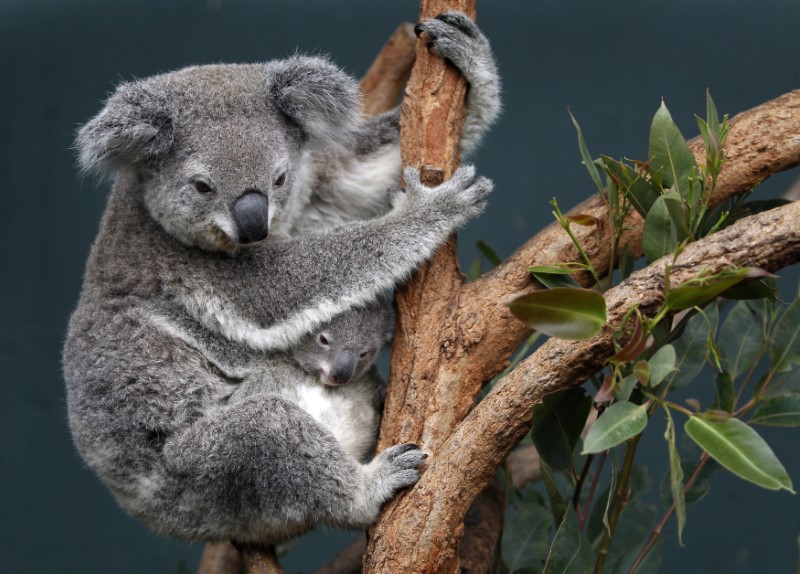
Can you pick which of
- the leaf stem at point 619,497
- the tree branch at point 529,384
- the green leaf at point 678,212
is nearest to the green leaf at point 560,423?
the tree branch at point 529,384

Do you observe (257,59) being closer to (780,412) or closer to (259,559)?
(259,559)

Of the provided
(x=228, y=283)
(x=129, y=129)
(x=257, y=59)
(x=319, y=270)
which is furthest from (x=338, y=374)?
(x=257, y=59)

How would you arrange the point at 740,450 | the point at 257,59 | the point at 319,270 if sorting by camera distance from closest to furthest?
1. the point at 740,450
2. the point at 319,270
3. the point at 257,59

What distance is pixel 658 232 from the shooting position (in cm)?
179

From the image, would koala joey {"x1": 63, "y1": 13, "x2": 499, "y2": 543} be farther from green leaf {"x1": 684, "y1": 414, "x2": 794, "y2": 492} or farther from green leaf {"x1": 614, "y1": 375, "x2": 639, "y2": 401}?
green leaf {"x1": 684, "y1": 414, "x2": 794, "y2": 492}

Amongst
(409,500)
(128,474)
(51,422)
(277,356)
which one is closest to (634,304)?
(409,500)

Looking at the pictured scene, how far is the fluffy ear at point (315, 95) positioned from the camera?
2312 millimetres

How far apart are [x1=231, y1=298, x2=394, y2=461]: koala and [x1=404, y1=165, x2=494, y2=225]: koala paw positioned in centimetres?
34

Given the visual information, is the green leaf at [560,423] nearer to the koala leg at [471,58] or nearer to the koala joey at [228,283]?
the koala joey at [228,283]

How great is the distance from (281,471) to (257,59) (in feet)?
7.60

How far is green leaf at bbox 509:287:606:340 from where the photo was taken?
1469 millimetres

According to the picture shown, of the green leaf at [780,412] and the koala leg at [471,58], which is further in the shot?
the koala leg at [471,58]

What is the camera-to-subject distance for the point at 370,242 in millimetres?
2225

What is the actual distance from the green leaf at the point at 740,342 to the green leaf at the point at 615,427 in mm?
951
